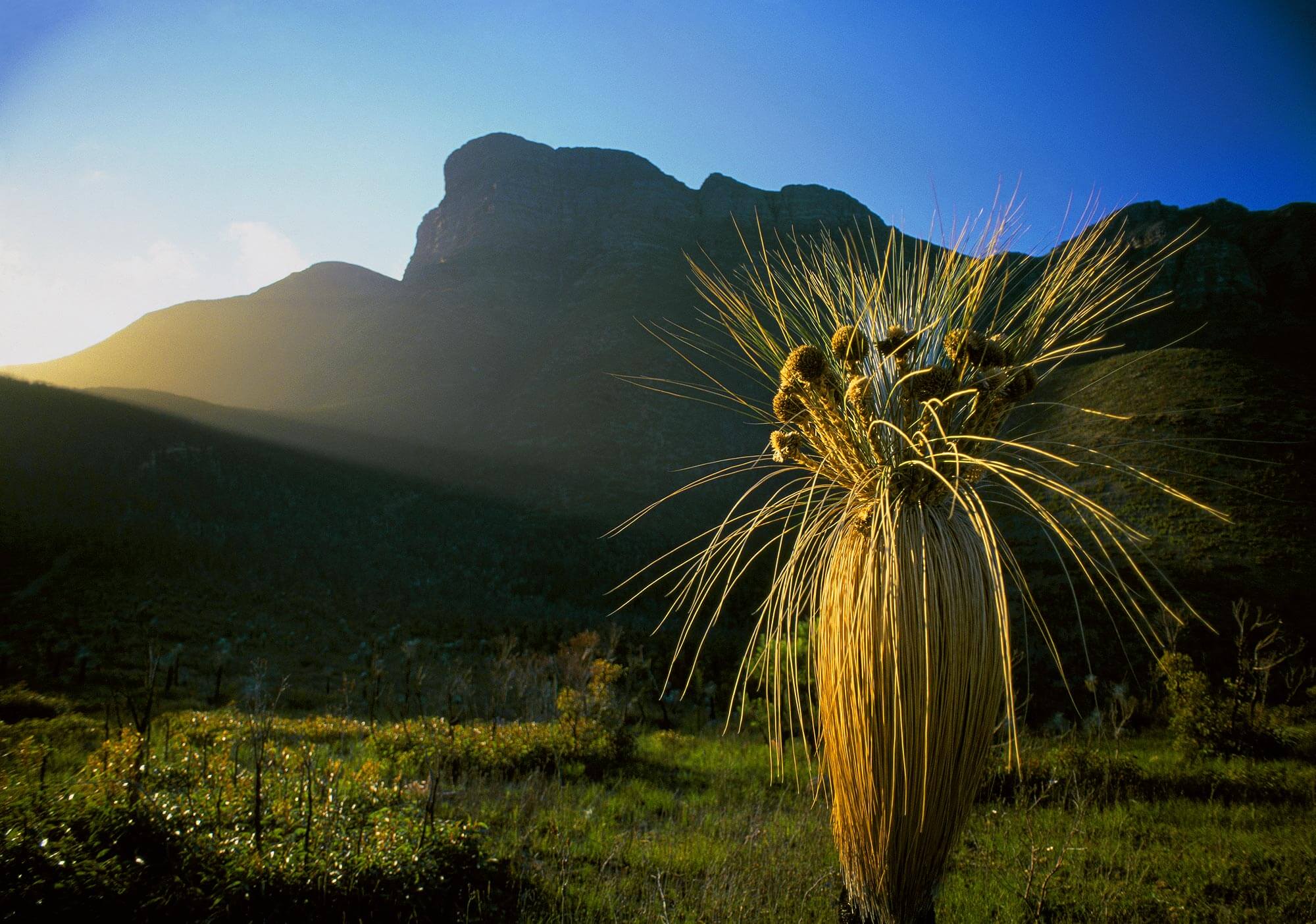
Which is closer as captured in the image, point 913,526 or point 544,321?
point 913,526

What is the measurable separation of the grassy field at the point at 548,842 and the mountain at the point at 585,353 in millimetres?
3682

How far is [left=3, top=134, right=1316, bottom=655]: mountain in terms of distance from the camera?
72.2 ft

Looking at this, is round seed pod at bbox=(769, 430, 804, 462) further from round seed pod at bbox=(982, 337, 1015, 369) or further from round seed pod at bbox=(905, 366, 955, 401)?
round seed pod at bbox=(982, 337, 1015, 369)

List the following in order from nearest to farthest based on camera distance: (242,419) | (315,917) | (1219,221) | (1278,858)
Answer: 1. (315,917)
2. (1278,858)
3. (242,419)
4. (1219,221)

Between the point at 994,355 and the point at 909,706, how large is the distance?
0.89 metres

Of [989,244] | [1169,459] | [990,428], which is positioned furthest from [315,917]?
[1169,459]

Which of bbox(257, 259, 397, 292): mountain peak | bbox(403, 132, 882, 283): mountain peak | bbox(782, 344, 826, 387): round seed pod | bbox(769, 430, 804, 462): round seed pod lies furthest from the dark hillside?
bbox(257, 259, 397, 292): mountain peak

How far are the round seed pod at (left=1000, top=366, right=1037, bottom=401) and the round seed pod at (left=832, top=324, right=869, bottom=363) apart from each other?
0.37 metres

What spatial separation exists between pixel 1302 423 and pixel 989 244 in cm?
3128

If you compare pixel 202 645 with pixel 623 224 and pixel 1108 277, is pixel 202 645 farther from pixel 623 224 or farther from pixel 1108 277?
pixel 623 224

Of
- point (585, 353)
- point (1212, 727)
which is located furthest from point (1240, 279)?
point (1212, 727)

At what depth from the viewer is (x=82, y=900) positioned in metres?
2.72

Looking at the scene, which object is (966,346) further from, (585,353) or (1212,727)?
(585,353)

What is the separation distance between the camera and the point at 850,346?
1.65m
